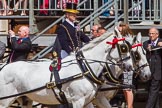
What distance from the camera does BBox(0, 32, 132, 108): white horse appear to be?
9680 mm

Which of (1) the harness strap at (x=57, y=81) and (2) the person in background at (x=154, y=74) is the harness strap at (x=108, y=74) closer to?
(1) the harness strap at (x=57, y=81)

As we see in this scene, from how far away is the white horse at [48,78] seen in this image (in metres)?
9.68

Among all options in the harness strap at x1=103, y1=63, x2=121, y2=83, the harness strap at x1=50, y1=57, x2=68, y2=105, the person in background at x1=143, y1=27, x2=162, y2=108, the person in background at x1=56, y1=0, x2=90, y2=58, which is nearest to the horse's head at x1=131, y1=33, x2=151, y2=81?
the harness strap at x1=103, y1=63, x2=121, y2=83

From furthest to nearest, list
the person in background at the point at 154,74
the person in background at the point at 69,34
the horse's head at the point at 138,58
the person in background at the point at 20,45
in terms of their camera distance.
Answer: the person in background at the point at 154,74 < the person in background at the point at 20,45 < the person in background at the point at 69,34 < the horse's head at the point at 138,58

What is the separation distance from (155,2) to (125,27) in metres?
3.73

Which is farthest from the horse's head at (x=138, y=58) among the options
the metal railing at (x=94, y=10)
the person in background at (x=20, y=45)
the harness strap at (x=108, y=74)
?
the metal railing at (x=94, y=10)

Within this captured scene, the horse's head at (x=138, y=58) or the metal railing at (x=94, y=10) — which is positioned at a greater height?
the metal railing at (x=94, y=10)

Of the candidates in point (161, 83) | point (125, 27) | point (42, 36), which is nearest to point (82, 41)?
point (125, 27)

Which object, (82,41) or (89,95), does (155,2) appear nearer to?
(82,41)

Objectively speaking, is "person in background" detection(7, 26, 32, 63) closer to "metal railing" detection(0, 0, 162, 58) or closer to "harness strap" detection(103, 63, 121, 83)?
"harness strap" detection(103, 63, 121, 83)

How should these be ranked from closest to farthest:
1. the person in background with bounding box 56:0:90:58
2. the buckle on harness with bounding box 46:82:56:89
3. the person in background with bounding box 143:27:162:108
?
the buckle on harness with bounding box 46:82:56:89
the person in background with bounding box 56:0:90:58
the person in background with bounding box 143:27:162:108

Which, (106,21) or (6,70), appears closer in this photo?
(6,70)

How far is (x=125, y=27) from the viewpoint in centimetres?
1026

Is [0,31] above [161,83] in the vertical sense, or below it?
above
